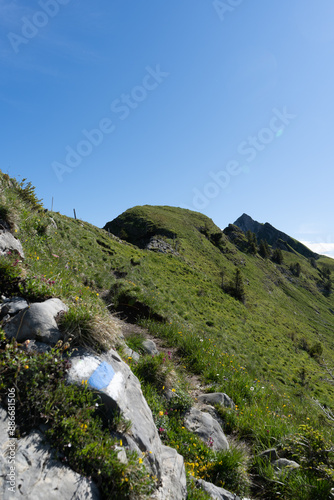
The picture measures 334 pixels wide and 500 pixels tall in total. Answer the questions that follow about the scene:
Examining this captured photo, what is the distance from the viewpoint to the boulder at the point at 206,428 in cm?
545

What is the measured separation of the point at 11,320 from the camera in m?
3.95

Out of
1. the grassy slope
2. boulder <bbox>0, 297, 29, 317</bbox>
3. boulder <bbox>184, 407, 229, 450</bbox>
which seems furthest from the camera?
the grassy slope

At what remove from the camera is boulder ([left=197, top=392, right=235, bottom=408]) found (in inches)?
268

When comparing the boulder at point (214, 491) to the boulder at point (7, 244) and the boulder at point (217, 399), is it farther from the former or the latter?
the boulder at point (7, 244)

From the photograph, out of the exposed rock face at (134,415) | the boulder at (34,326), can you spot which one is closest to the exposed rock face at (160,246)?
the exposed rock face at (134,415)

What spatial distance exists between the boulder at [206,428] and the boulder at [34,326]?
378 centimetres

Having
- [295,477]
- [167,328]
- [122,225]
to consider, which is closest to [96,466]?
[295,477]

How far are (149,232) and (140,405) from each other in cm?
5815

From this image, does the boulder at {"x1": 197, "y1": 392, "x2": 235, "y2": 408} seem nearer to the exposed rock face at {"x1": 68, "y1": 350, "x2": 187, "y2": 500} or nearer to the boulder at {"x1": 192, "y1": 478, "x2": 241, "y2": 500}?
the boulder at {"x1": 192, "y1": 478, "x2": 241, "y2": 500}

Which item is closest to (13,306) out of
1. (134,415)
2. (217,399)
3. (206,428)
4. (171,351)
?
(134,415)

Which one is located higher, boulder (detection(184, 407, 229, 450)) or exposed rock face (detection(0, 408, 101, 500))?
exposed rock face (detection(0, 408, 101, 500))

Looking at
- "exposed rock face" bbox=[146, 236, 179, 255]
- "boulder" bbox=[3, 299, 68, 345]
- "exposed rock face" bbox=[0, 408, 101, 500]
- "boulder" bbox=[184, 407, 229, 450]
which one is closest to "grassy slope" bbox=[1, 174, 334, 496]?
"boulder" bbox=[3, 299, 68, 345]

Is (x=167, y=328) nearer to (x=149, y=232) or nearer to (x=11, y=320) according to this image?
(x=11, y=320)

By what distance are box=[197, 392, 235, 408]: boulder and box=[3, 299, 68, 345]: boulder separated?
4730 mm
